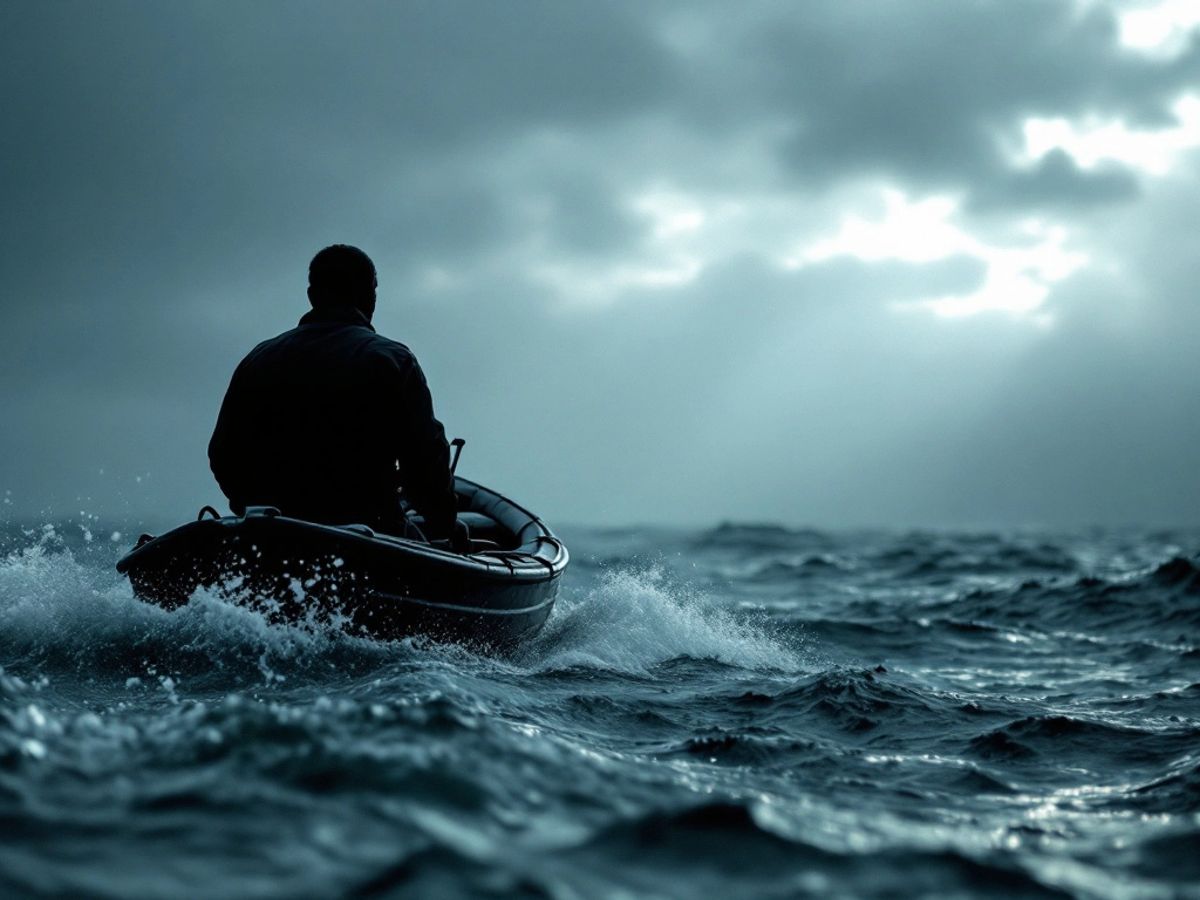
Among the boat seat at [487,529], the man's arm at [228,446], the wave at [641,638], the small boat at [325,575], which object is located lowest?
the wave at [641,638]

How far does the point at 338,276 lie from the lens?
710 cm

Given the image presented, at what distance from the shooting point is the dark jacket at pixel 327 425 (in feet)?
21.9

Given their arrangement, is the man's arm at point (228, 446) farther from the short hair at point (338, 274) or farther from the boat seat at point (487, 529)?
the boat seat at point (487, 529)

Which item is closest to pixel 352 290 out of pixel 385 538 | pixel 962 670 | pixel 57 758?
pixel 385 538

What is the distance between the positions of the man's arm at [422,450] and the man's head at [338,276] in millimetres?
677

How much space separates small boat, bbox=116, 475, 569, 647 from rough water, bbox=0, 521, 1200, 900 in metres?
0.17

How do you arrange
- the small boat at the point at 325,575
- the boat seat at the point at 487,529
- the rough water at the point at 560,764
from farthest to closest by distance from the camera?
the boat seat at the point at 487,529 < the small boat at the point at 325,575 < the rough water at the point at 560,764

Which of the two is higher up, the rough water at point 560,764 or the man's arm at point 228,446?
the man's arm at point 228,446

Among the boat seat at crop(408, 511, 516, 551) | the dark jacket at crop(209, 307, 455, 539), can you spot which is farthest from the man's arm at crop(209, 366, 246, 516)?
the boat seat at crop(408, 511, 516, 551)

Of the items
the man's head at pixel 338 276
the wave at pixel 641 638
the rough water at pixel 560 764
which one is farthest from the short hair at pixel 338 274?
the wave at pixel 641 638

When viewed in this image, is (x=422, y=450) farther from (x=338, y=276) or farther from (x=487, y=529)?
(x=487, y=529)

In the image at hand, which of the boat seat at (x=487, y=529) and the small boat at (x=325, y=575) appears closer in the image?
the small boat at (x=325, y=575)

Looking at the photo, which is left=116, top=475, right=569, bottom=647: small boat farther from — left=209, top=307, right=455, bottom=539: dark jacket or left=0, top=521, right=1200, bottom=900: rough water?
left=209, top=307, right=455, bottom=539: dark jacket

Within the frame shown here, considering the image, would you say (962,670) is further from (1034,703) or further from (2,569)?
(2,569)
